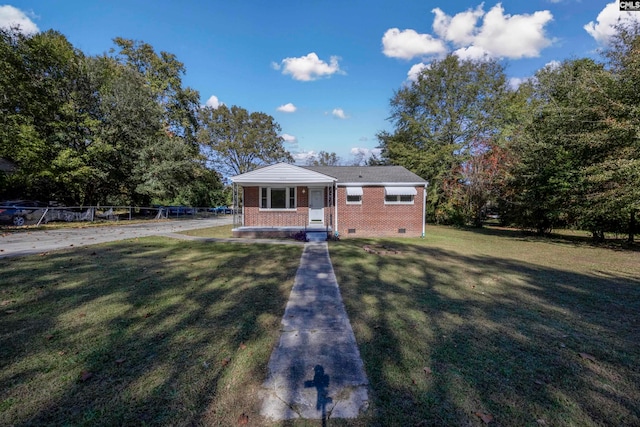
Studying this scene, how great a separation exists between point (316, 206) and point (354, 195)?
222 centimetres

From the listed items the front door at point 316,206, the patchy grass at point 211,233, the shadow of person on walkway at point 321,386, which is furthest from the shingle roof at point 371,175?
the shadow of person on walkway at point 321,386

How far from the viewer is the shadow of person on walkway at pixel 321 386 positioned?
2.21m

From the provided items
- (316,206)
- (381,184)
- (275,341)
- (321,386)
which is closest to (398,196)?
(381,184)

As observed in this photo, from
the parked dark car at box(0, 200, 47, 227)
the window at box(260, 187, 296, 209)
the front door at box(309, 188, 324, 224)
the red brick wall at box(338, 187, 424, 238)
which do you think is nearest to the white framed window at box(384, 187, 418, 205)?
the red brick wall at box(338, 187, 424, 238)

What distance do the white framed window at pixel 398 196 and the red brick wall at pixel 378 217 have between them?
0.54 ft

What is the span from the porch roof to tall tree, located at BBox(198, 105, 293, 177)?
917 inches

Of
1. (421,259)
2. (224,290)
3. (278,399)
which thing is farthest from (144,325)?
(421,259)

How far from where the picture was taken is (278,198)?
14688 millimetres

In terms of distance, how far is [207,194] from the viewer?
42062mm

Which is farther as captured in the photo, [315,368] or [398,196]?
[398,196]

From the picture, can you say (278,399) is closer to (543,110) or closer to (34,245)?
(34,245)

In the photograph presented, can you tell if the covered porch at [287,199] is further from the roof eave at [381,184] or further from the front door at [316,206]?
the roof eave at [381,184]

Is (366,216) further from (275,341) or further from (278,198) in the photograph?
(275,341)

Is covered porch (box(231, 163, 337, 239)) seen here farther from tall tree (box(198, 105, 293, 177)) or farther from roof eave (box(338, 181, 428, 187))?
tall tree (box(198, 105, 293, 177))
